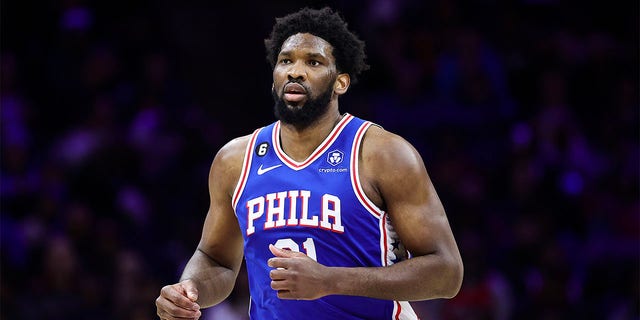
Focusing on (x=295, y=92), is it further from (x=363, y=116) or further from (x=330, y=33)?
(x=363, y=116)

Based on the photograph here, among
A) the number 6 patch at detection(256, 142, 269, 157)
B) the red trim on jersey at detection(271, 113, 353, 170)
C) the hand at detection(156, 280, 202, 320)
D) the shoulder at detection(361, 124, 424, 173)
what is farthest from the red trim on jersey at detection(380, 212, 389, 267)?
the hand at detection(156, 280, 202, 320)

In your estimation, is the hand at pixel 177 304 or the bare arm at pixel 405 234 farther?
the hand at pixel 177 304

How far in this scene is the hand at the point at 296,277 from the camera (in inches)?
147

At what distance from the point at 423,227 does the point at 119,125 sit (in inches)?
258

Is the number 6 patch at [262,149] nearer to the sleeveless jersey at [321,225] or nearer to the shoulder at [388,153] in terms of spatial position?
the sleeveless jersey at [321,225]

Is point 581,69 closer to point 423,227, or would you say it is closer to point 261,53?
point 261,53

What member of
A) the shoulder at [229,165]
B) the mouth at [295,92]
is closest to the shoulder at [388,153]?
the mouth at [295,92]

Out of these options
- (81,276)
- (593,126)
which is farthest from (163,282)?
(593,126)

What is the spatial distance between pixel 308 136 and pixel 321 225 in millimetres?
518

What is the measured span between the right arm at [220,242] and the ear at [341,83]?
0.57 m

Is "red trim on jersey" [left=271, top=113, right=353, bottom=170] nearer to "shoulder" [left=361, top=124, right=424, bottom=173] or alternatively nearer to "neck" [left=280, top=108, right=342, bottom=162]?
"neck" [left=280, top=108, right=342, bottom=162]

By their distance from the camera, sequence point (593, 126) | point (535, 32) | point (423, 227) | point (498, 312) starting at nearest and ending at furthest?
point (423, 227)
point (498, 312)
point (593, 126)
point (535, 32)

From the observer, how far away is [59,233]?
905cm

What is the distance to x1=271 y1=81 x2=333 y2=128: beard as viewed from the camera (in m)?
4.49
